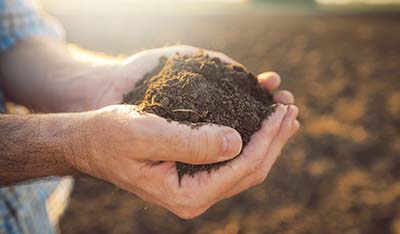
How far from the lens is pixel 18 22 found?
2.24 m

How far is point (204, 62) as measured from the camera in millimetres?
1930

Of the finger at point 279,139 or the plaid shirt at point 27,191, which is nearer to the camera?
the finger at point 279,139

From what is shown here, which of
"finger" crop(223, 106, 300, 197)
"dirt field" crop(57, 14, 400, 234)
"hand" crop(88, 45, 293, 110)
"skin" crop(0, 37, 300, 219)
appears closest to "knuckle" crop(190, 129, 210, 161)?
"skin" crop(0, 37, 300, 219)

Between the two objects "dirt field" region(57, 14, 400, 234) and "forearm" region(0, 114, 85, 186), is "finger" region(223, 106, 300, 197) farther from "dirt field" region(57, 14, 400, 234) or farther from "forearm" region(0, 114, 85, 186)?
"dirt field" region(57, 14, 400, 234)

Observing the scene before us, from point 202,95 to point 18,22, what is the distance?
3.37 ft

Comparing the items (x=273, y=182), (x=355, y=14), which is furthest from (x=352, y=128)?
(x=355, y=14)

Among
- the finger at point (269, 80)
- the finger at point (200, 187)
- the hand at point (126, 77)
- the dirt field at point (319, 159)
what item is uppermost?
the finger at point (269, 80)

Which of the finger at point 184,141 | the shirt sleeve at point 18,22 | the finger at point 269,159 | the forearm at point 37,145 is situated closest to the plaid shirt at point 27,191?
the shirt sleeve at point 18,22

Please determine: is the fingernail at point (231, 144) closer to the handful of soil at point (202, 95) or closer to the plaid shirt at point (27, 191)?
the handful of soil at point (202, 95)

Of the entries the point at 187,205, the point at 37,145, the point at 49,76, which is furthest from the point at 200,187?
the point at 49,76

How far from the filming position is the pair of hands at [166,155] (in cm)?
148

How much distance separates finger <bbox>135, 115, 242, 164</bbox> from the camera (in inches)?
57.7

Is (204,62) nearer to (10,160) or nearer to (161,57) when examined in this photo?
(161,57)

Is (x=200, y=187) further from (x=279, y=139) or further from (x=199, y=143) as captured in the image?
(x=279, y=139)
